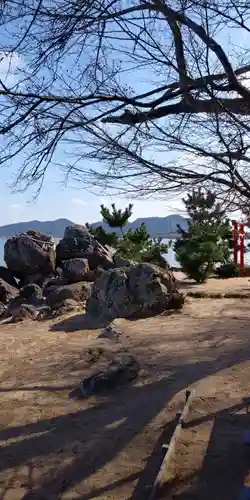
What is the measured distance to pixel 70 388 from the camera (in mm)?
5207

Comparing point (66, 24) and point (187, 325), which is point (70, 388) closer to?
point (187, 325)

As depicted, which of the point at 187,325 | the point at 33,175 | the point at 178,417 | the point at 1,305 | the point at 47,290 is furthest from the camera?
the point at 47,290

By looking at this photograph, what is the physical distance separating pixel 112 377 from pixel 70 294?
16.6 ft

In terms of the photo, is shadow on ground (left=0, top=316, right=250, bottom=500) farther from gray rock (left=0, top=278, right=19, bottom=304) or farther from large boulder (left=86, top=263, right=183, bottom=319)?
gray rock (left=0, top=278, right=19, bottom=304)

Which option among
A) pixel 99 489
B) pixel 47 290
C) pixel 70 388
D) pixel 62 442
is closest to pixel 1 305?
pixel 47 290

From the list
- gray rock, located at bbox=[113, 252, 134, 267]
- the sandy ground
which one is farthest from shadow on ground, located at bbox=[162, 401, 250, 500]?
gray rock, located at bbox=[113, 252, 134, 267]

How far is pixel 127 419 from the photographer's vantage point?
4.44 meters

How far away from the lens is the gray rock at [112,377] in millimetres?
5023

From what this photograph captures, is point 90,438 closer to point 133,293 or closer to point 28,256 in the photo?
point 133,293

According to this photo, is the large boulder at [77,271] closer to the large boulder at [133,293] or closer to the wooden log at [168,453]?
the large boulder at [133,293]

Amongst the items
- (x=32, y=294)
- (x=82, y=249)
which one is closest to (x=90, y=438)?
(x=32, y=294)

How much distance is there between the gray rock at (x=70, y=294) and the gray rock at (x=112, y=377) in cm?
453

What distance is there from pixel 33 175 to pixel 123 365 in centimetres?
217

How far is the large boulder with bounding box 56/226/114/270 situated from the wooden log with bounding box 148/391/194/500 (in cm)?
897
